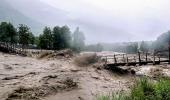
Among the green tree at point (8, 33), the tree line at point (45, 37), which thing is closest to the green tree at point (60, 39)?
the tree line at point (45, 37)

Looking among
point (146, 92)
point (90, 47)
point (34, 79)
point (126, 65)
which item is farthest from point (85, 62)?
point (90, 47)

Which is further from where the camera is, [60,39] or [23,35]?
[60,39]

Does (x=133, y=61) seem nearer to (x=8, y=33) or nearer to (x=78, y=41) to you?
(x=8, y=33)

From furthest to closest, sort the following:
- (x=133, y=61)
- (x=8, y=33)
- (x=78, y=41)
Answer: (x=78, y=41) → (x=8, y=33) → (x=133, y=61)

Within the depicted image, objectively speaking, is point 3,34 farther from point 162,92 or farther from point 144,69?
point 162,92

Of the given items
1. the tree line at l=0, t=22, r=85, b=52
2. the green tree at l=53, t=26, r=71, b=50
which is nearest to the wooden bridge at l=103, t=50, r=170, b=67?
the green tree at l=53, t=26, r=71, b=50

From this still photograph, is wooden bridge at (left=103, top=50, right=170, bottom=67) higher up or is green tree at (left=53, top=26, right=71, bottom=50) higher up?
green tree at (left=53, top=26, right=71, bottom=50)

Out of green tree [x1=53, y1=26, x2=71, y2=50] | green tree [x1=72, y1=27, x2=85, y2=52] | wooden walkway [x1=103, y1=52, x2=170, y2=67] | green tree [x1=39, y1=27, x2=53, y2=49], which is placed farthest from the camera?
green tree [x1=72, y1=27, x2=85, y2=52]

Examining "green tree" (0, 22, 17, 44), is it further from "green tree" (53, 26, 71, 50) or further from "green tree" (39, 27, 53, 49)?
"green tree" (53, 26, 71, 50)

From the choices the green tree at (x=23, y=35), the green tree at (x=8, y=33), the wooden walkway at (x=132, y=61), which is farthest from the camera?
the green tree at (x=8, y=33)

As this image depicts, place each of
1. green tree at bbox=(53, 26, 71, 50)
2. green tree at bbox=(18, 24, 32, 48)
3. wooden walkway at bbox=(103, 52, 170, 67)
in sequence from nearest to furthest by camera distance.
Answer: wooden walkway at bbox=(103, 52, 170, 67) < green tree at bbox=(18, 24, 32, 48) < green tree at bbox=(53, 26, 71, 50)

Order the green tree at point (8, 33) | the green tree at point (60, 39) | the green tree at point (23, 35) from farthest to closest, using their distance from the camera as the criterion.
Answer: the green tree at point (8, 33) → the green tree at point (60, 39) → the green tree at point (23, 35)

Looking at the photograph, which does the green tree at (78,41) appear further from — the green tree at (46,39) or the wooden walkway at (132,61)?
the wooden walkway at (132,61)

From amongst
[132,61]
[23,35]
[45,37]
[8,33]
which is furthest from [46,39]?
[132,61]
